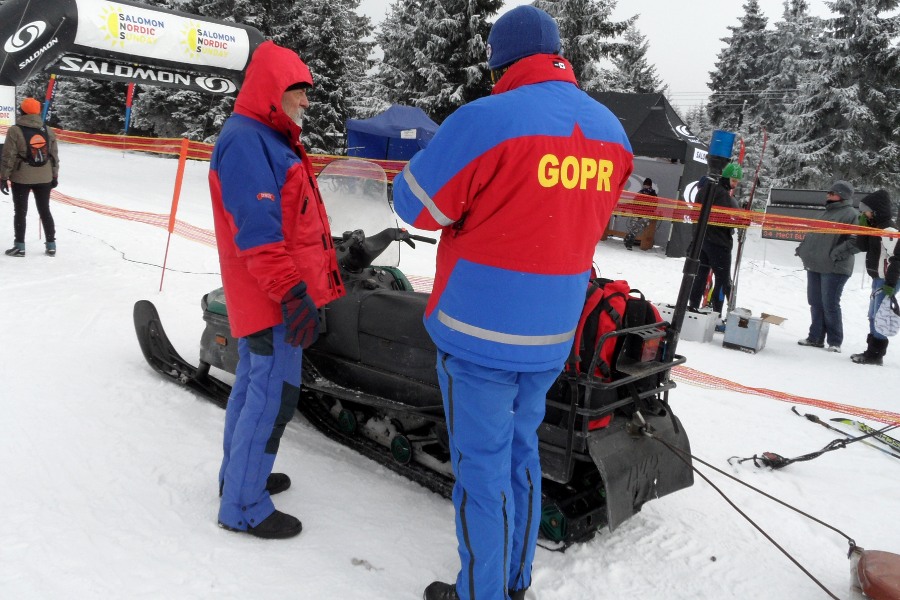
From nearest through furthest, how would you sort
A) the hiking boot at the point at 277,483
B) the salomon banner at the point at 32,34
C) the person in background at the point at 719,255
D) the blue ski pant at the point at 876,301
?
1. the hiking boot at the point at 277,483
2. the blue ski pant at the point at 876,301
3. the person in background at the point at 719,255
4. the salomon banner at the point at 32,34

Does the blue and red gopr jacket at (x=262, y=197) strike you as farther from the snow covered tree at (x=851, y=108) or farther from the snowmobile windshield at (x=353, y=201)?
the snow covered tree at (x=851, y=108)

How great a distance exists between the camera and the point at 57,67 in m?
9.55

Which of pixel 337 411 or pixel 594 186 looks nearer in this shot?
pixel 594 186

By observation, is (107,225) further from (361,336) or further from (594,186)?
(594,186)

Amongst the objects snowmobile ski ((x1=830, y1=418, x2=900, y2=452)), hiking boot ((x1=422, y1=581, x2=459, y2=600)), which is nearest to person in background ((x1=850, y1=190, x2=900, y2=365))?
snowmobile ski ((x1=830, y1=418, x2=900, y2=452))

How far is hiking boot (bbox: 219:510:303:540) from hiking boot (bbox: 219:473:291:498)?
264 millimetres

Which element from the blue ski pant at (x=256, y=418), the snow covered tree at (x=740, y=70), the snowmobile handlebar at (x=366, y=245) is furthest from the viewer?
the snow covered tree at (x=740, y=70)

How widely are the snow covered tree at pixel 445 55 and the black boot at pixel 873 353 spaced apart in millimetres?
13209

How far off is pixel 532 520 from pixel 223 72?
1105 cm

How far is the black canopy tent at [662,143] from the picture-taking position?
12.8 metres

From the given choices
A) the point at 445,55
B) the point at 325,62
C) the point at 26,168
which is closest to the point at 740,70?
the point at 445,55

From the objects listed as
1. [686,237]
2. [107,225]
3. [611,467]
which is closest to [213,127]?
[107,225]

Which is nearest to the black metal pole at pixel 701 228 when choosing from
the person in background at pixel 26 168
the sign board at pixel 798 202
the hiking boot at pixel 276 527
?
the hiking boot at pixel 276 527

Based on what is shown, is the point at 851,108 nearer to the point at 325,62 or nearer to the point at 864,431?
the point at 325,62
